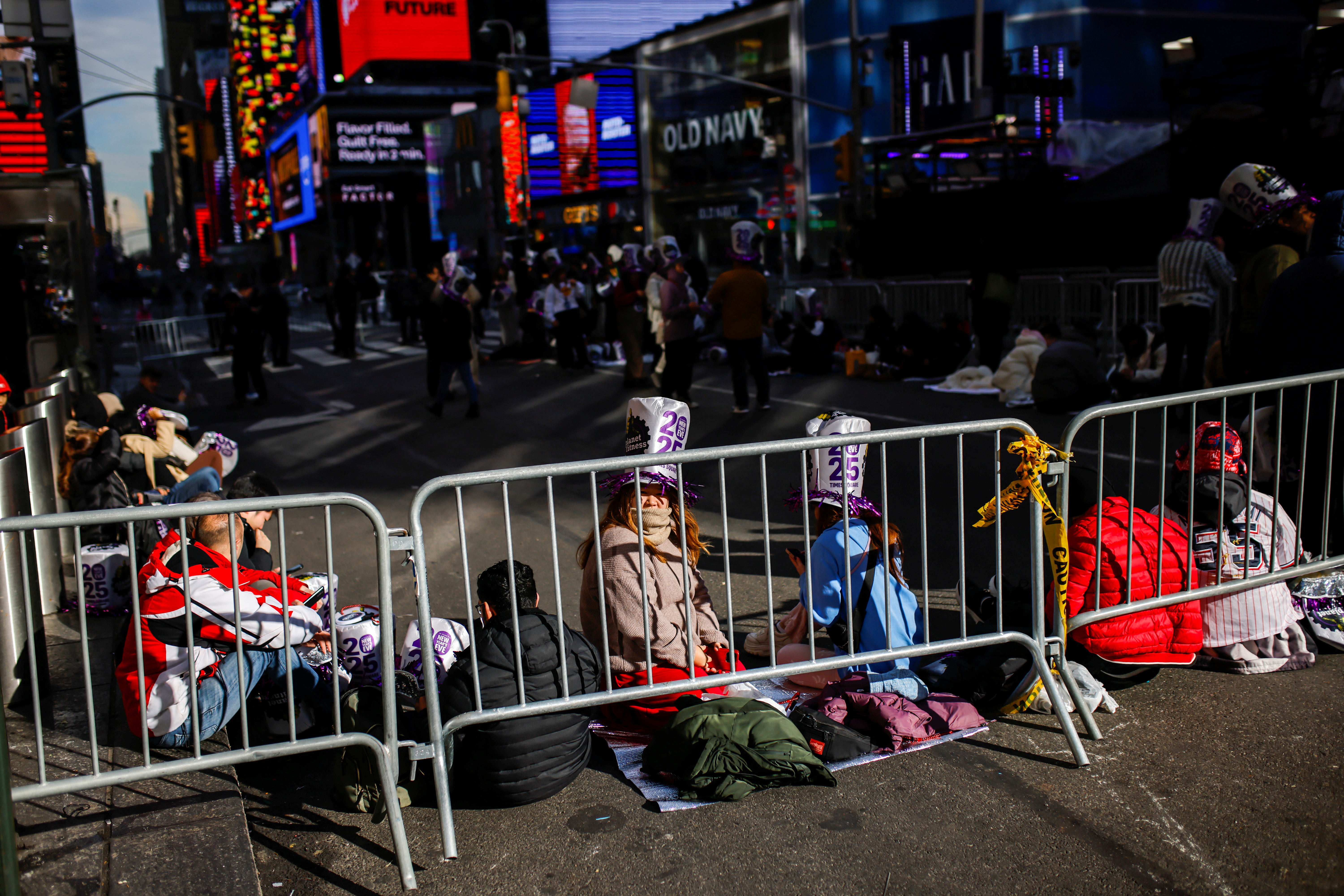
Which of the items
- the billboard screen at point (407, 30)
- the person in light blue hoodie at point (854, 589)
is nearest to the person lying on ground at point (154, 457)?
the person in light blue hoodie at point (854, 589)

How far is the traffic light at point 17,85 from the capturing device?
12062 millimetres

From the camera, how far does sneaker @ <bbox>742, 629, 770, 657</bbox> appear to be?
4941mm

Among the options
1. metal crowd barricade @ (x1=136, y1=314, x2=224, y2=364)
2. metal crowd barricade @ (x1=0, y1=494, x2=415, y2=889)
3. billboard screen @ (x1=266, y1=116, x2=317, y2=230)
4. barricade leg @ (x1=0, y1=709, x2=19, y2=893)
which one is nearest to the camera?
barricade leg @ (x1=0, y1=709, x2=19, y2=893)

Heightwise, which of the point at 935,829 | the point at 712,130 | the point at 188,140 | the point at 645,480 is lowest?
the point at 935,829

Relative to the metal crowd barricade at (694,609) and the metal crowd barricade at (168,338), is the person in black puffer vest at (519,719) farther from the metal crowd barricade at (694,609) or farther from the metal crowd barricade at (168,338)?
the metal crowd barricade at (168,338)

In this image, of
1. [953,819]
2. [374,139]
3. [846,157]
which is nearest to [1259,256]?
[953,819]

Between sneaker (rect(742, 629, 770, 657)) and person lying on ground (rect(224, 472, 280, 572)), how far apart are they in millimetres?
2265

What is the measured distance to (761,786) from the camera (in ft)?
12.0

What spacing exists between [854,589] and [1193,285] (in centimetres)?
812

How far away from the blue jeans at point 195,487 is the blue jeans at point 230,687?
2.20 metres

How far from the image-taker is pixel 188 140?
179m

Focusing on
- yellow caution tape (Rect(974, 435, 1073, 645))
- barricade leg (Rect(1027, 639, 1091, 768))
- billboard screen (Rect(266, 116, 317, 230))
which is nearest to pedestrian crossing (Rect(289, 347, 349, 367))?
yellow caution tape (Rect(974, 435, 1073, 645))

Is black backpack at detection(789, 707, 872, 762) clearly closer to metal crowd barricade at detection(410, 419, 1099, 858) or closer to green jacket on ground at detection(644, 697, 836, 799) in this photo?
green jacket on ground at detection(644, 697, 836, 799)

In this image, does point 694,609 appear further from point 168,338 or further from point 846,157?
point 168,338
